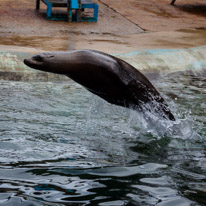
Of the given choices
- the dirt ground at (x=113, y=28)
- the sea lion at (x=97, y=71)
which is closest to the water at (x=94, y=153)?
the sea lion at (x=97, y=71)

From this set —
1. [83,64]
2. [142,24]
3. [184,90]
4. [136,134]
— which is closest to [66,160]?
[83,64]

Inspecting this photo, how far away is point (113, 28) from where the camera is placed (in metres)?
11.5

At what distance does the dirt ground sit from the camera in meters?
8.95

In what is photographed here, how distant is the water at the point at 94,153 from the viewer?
113 inches

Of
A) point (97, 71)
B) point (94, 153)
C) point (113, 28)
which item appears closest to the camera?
point (97, 71)

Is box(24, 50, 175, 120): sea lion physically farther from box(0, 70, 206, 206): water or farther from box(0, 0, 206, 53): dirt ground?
box(0, 0, 206, 53): dirt ground

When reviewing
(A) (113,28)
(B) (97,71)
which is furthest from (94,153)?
(A) (113,28)

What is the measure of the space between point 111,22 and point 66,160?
9.09m

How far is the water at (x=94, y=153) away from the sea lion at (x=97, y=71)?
0.45 m

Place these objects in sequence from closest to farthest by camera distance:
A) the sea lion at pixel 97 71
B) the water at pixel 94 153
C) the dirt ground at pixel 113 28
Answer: the water at pixel 94 153 → the sea lion at pixel 97 71 → the dirt ground at pixel 113 28

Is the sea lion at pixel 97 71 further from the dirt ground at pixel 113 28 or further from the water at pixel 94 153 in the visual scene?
the dirt ground at pixel 113 28

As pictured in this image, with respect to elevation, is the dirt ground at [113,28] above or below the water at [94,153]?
above

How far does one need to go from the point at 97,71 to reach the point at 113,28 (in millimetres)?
8175

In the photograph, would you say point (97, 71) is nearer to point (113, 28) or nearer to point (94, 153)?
point (94, 153)
